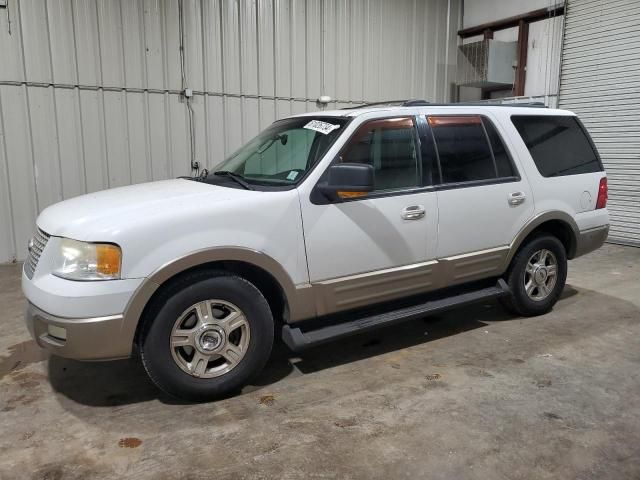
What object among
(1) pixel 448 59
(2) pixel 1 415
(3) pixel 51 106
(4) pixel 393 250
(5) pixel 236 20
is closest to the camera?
(2) pixel 1 415

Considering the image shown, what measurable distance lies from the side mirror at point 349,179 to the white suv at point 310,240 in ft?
0.04

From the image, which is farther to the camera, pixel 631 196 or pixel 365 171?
pixel 631 196

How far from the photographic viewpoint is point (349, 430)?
9.38 ft

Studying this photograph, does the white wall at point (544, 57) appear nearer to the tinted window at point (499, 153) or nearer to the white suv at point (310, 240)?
the white suv at point (310, 240)

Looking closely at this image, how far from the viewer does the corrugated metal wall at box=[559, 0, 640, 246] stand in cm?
811

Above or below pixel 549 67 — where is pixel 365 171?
below

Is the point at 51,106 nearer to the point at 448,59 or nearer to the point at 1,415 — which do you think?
the point at 1,415

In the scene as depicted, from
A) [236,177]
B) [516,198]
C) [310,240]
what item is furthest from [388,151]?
[516,198]

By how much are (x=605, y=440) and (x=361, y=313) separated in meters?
1.64

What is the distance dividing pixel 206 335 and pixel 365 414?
1043mm

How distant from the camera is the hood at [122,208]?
2.88m

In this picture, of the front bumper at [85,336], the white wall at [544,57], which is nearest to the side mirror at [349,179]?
the front bumper at [85,336]

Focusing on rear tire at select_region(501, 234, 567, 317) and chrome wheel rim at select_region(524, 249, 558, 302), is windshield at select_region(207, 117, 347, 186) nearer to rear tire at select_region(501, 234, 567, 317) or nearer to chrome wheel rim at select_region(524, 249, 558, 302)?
rear tire at select_region(501, 234, 567, 317)

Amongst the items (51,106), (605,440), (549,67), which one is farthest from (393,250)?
(549,67)
